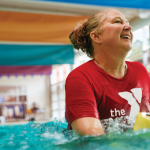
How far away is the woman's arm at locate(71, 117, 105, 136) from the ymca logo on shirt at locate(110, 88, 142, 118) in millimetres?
188

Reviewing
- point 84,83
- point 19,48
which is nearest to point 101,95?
point 84,83

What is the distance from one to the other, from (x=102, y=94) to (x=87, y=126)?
220 millimetres

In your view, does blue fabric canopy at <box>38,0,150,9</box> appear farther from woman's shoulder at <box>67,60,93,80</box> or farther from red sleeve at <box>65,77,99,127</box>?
red sleeve at <box>65,77,99,127</box>

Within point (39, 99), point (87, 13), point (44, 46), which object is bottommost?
point (39, 99)

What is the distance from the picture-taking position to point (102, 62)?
1.18 metres

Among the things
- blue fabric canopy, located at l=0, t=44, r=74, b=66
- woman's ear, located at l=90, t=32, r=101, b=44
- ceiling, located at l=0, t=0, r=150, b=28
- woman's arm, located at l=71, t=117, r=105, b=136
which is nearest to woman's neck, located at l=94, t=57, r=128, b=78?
woman's ear, located at l=90, t=32, r=101, b=44

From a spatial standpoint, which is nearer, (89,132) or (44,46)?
(89,132)

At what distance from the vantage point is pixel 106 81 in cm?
108

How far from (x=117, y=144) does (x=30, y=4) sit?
2.80 m

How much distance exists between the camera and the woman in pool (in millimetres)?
957

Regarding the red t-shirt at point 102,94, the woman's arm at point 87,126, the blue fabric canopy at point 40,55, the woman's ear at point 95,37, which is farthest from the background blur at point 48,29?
the woman's arm at point 87,126

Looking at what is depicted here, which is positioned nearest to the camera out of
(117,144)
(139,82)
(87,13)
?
(117,144)

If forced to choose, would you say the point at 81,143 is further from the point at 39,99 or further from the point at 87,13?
the point at 39,99

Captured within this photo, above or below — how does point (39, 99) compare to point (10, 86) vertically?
below
